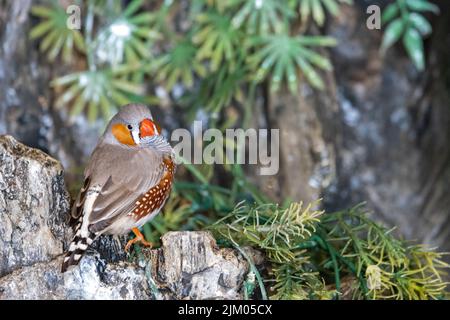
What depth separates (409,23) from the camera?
3293mm

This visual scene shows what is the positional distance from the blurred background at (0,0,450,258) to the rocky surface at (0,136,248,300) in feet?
3.14

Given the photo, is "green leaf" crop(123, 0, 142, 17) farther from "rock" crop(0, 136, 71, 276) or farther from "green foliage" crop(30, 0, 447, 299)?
"rock" crop(0, 136, 71, 276)

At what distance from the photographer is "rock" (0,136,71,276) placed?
203 cm

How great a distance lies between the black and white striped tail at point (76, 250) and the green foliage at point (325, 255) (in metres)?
0.42

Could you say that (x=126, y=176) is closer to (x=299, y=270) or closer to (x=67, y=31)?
(x=299, y=270)

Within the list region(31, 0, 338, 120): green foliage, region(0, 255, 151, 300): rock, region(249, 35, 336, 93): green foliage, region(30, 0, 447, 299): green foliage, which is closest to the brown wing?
region(0, 255, 151, 300): rock

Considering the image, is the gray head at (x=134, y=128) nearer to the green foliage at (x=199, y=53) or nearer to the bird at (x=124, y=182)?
the bird at (x=124, y=182)

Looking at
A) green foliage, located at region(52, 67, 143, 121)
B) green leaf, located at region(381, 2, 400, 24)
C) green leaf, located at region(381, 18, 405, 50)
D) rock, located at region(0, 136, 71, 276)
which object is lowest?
rock, located at region(0, 136, 71, 276)

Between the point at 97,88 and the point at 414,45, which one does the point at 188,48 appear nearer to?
the point at 97,88

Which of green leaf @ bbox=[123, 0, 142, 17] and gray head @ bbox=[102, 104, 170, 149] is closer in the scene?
gray head @ bbox=[102, 104, 170, 149]

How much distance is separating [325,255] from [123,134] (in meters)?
0.79

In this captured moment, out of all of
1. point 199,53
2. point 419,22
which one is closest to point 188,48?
point 199,53

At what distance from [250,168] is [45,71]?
0.99 metres
